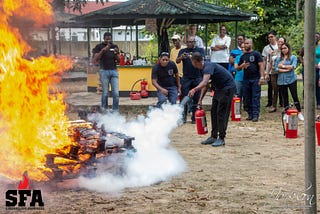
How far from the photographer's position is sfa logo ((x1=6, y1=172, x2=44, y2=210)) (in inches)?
236

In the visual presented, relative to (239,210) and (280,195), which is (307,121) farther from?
(280,195)

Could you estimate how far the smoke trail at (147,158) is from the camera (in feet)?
22.7

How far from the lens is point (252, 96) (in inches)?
499

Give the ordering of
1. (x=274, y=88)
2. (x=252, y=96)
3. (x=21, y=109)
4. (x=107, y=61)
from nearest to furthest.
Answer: (x=21, y=109), (x=252, y=96), (x=107, y=61), (x=274, y=88)

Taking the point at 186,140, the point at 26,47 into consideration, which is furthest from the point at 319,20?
the point at 26,47

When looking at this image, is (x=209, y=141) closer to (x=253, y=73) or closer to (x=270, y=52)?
(x=253, y=73)

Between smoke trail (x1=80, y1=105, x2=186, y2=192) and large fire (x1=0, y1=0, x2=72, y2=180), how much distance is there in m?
0.76

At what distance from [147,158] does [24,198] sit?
2.16 metres

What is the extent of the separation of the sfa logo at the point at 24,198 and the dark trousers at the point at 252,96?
282 inches

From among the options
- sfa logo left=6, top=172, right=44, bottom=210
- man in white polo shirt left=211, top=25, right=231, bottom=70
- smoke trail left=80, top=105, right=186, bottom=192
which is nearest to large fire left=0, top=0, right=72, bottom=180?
sfa logo left=6, top=172, right=44, bottom=210

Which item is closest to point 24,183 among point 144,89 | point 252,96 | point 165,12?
point 252,96

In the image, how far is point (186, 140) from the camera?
10.4m

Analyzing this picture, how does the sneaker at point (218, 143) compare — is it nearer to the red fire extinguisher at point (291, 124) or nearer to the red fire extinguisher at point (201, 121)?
the red fire extinguisher at point (201, 121)

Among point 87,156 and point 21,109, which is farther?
point 21,109
